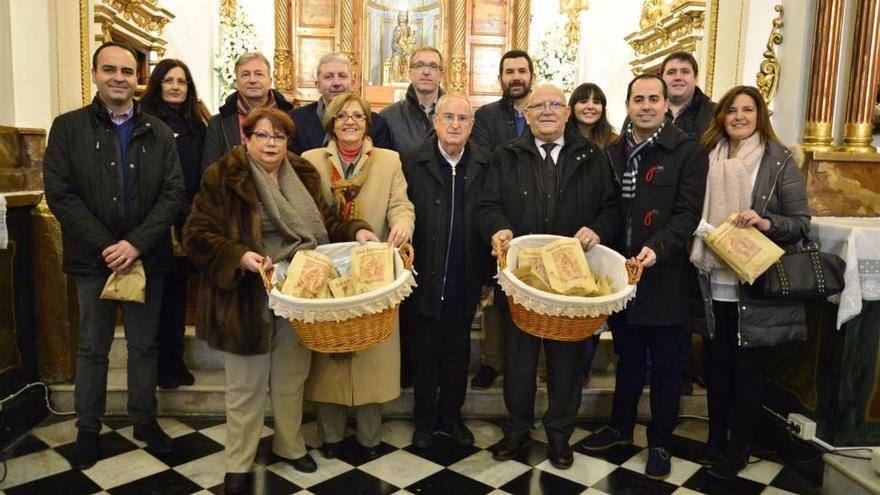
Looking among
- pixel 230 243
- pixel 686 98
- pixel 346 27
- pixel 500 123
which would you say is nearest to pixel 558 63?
pixel 346 27

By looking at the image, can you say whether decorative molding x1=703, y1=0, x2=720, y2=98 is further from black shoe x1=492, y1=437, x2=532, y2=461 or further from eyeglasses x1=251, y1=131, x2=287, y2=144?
eyeglasses x1=251, y1=131, x2=287, y2=144

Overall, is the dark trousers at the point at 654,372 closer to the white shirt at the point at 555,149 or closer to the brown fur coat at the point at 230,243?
the white shirt at the point at 555,149

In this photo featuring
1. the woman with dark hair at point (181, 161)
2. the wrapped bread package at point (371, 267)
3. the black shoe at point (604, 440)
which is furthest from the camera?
the woman with dark hair at point (181, 161)

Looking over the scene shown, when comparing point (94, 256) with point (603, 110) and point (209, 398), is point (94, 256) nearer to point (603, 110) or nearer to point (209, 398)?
point (209, 398)

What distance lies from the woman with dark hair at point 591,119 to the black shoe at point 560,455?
2.12 ft

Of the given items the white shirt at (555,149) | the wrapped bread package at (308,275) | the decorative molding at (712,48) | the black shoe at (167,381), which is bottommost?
the black shoe at (167,381)

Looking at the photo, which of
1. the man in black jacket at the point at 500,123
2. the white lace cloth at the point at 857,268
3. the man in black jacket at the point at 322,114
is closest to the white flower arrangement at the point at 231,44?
the man in black jacket at the point at 322,114

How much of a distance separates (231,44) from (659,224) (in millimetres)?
6693

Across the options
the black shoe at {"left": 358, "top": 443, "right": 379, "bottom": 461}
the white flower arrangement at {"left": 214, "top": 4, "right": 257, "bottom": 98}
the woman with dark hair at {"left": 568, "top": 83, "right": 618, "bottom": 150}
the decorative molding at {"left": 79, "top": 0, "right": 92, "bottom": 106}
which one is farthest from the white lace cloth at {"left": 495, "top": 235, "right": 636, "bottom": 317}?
the white flower arrangement at {"left": 214, "top": 4, "right": 257, "bottom": 98}

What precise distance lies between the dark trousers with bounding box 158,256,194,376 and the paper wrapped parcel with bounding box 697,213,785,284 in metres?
2.55

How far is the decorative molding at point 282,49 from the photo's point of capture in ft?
27.4

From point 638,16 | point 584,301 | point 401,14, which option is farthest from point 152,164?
point 401,14

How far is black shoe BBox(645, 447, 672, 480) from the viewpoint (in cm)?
283

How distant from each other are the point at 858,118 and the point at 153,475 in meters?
3.90
